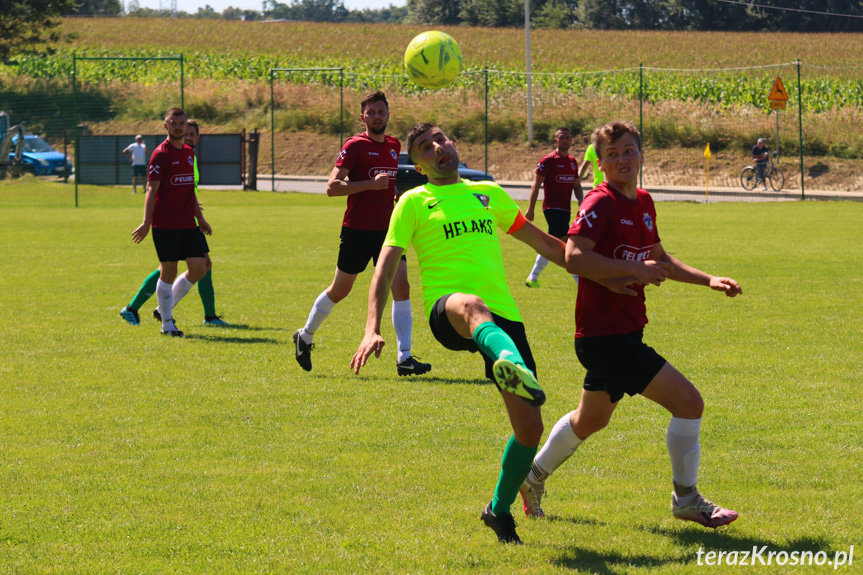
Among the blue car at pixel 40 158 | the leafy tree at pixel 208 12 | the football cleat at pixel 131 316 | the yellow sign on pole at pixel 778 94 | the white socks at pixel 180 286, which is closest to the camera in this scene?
the white socks at pixel 180 286

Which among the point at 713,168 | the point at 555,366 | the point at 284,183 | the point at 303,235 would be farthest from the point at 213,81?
the point at 555,366

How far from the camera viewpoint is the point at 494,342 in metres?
4.42

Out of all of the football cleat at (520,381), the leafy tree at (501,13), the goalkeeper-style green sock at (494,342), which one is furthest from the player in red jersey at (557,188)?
the leafy tree at (501,13)

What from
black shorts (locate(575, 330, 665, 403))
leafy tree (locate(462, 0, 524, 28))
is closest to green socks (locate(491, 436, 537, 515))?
black shorts (locate(575, 330, 665, 403))

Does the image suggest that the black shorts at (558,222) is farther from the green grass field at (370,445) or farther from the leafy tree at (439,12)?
the leafy tree at (439,12)

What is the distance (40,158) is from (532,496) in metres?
35.7

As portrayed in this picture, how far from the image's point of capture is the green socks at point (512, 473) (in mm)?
4730

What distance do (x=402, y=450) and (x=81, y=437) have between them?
7.30 ft

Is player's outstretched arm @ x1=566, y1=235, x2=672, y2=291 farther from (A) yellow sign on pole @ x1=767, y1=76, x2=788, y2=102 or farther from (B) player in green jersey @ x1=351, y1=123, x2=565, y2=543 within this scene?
(A) yellow sign on pole @ x1=767, y1=76, x2=788, y2=102

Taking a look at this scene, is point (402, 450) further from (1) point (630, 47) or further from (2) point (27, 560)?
(1) point (630, 47)

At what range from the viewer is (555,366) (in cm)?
885

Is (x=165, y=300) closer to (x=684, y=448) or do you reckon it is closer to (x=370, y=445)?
(x=370, y=445)

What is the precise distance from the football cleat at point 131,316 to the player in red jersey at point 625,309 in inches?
296

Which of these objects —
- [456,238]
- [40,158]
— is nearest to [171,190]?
[456,238]
